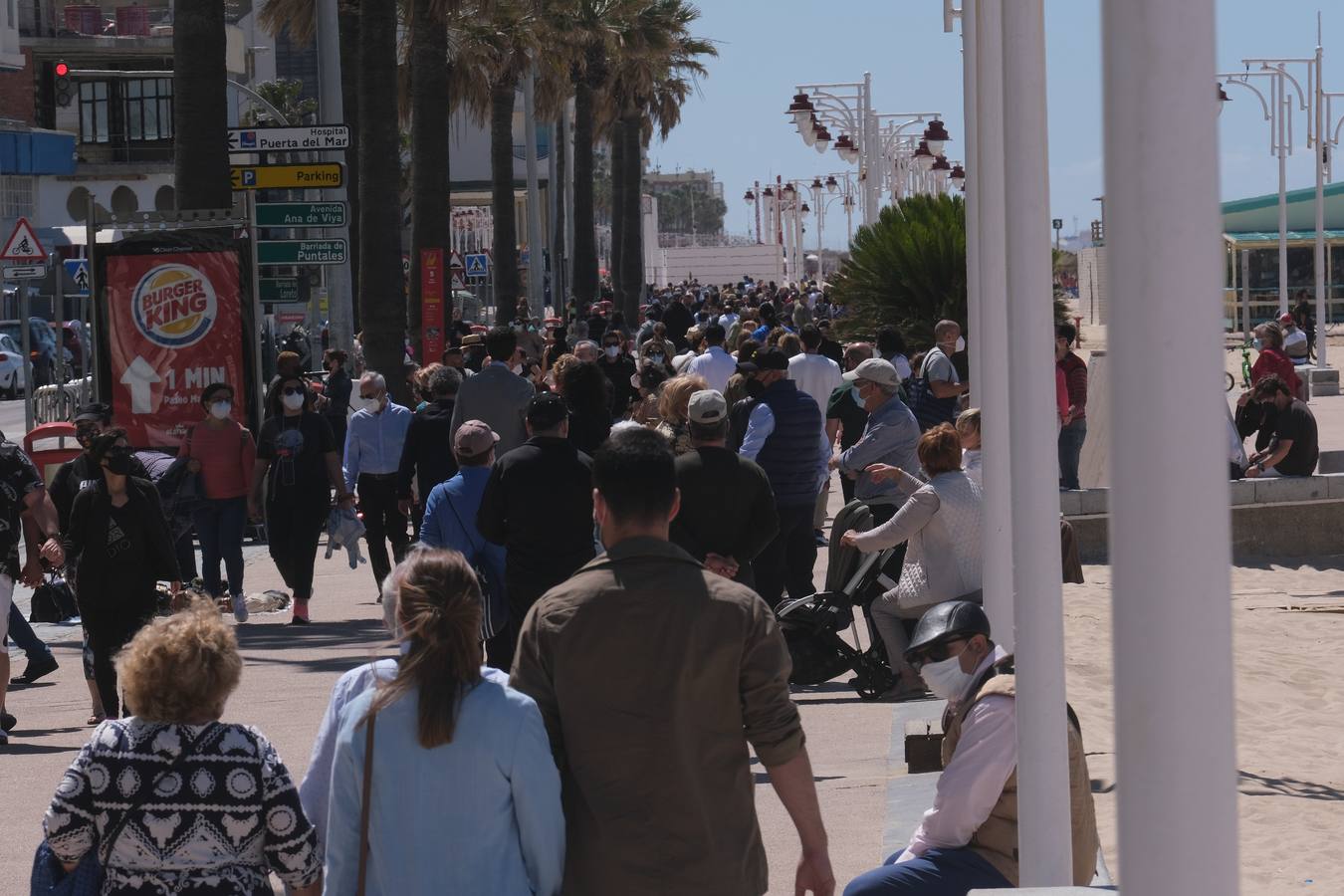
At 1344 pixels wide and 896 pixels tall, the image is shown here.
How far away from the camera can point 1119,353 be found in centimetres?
255

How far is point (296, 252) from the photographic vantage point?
1986 cm

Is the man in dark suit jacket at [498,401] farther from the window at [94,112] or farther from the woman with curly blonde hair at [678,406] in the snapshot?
the window at [94,112]

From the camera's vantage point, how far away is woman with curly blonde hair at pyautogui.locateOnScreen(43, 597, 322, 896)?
4043 millimetres

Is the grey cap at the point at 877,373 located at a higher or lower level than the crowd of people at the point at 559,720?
higher

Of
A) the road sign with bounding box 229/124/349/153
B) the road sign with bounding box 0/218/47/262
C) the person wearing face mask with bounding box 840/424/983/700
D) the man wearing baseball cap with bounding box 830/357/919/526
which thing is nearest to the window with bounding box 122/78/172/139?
the road sign with bounding box 0/218/47/262

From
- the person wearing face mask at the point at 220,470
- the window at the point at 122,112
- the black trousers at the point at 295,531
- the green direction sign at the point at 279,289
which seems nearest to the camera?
the person wearing face mask at the point at 220,470

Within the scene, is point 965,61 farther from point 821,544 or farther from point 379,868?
point 379,868

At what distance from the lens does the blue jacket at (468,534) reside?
Answer: 26.3 ft

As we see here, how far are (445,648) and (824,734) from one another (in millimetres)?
5473

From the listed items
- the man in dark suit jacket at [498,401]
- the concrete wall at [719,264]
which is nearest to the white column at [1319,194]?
the man in dark suit jacket at [498,401]

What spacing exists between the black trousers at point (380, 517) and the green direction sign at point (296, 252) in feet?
23.0

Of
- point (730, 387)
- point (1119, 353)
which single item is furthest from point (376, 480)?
point (1119, 353)

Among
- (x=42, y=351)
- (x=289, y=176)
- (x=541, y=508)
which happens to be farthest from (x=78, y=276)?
(x=541, y=508)

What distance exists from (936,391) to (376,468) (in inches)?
175
